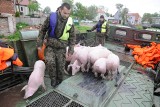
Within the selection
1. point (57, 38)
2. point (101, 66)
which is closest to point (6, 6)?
point (57, 38)

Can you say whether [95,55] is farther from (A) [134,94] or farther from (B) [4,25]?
(B) [4,25]

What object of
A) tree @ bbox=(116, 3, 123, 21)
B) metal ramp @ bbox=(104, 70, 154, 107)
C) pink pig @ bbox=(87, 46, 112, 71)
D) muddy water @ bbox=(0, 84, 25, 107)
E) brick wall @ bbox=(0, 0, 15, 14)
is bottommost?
muddy water @ bbox=(0, 84, 25, 107)

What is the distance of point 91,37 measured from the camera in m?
6.36

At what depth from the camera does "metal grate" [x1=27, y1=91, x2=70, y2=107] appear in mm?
2363

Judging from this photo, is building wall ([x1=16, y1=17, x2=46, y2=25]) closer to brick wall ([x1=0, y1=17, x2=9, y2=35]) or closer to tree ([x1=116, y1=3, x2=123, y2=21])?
brick wall ([x1=0, y1=17, x2=9, y2=35])

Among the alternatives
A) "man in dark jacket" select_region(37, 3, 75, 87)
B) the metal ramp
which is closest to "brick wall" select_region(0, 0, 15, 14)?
"man in dark jacket" select_region(37, 3, 75, 87)

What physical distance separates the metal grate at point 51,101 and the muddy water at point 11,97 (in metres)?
0.39

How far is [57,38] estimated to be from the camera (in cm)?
300

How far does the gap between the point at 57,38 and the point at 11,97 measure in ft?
4.37

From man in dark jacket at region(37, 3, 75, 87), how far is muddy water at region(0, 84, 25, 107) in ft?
2.15

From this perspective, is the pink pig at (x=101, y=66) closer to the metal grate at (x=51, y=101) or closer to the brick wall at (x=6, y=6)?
the metal grate at (x=51, y=101)

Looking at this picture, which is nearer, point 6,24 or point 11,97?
point 11,97

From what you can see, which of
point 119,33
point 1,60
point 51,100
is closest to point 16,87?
point 1,60

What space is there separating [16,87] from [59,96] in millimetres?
1094
